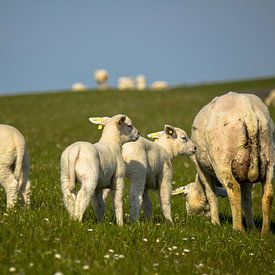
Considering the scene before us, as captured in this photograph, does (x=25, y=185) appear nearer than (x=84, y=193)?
No

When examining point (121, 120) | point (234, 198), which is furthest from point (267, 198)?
point (121, 120)

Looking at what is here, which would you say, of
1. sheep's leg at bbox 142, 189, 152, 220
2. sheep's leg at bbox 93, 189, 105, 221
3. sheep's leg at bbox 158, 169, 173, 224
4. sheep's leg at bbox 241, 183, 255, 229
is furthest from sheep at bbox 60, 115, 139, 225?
sheep's leg at bbox 241, 183, 255, 229

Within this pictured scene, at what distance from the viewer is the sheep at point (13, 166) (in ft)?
33.3

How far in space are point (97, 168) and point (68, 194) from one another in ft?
1.79

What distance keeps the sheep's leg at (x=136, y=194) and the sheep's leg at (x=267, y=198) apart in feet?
6.40

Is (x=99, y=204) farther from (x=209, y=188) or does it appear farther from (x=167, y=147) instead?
(x=209, y=188)

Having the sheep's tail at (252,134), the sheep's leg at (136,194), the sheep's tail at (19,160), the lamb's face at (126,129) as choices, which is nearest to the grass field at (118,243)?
the sheep's leg at (136,194)

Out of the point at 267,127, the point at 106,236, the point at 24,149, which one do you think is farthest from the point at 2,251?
the point at 267,127

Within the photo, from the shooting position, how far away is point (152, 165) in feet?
35.3

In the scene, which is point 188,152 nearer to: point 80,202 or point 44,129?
point 80,202

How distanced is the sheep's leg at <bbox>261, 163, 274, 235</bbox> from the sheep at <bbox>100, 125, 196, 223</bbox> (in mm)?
1578

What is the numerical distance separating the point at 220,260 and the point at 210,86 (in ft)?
189

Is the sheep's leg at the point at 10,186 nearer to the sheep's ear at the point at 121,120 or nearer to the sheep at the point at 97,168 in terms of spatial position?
the sheep at the point at 97,168

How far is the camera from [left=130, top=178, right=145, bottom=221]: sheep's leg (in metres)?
10.1
